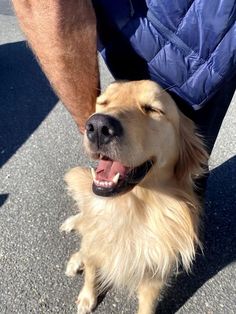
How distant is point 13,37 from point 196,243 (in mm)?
4271

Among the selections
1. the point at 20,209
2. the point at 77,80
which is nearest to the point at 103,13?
the point at 77,80

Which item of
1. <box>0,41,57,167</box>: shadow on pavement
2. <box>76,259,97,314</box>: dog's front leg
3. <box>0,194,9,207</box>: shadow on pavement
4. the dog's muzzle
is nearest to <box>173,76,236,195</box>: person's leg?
the dog's muzzle

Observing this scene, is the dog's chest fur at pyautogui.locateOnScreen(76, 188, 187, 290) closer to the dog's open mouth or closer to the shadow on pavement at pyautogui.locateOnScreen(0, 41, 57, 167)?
the dog's open mouth

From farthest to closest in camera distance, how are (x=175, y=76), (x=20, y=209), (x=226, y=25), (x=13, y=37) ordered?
(x=13, y=37) → (x=20, y=209) → (x=175, y=76) → (x=226, y=25)

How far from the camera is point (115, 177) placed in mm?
1800

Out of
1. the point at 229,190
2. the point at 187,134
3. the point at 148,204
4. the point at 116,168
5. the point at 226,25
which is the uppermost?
the point at 226,25

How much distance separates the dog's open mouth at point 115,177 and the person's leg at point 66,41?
30 centimetres

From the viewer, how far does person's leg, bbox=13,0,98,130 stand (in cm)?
150

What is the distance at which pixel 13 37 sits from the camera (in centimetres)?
553

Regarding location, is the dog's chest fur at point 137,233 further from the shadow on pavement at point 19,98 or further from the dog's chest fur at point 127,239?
the shadow on pavement at point 19,98

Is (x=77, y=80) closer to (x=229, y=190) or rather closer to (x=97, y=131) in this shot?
(x=97, y=131)

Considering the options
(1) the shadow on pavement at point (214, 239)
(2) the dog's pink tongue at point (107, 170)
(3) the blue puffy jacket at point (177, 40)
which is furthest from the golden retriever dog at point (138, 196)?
(1) the shadow on pavement at point (214, 239)

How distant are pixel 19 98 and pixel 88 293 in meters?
2.45

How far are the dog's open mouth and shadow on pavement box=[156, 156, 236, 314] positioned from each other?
2.81 feet
